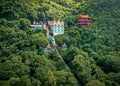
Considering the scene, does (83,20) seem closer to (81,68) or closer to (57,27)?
(57,27)

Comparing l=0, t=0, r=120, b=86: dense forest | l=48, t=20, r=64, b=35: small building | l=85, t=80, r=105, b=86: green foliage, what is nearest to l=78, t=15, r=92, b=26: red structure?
l=0, t=0, r=120, b=86: dense forest

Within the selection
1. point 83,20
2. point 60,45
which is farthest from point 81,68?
point 83,20

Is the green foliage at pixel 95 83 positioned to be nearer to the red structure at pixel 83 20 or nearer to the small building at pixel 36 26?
the small building at pixel 36 26

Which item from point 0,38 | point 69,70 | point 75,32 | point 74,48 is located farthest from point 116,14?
point 0,38

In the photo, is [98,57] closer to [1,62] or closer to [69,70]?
[69,70]

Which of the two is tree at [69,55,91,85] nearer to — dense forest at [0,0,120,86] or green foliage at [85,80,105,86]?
dense forest at [0,0,120,86]

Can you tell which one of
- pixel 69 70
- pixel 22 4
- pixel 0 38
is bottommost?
pixel 69 70
